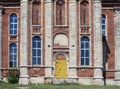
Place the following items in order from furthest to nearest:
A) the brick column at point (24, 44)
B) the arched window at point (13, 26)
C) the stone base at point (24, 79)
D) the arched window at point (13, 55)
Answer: the arched window at point (13, 26) < the arched window at point (13, 55) < the brick column at point (24, 44) < the stone base at point (24, 79)

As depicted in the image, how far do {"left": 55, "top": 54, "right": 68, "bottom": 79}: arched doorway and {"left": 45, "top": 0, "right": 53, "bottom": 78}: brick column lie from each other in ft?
2.54

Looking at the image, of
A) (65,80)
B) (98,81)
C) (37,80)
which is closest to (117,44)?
(98,81)

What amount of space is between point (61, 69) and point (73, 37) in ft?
10.9

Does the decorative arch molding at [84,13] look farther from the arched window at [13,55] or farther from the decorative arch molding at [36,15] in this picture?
the arched window at [13,55]

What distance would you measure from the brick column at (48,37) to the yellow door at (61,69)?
0.78 meters

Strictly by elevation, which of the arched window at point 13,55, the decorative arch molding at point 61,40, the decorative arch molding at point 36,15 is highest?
the decorative arch molding at point 36,15

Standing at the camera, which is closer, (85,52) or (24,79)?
(24,79)

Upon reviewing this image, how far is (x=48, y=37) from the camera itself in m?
57.5

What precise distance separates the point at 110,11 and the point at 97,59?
6.97m

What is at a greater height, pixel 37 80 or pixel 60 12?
pixel 60 12

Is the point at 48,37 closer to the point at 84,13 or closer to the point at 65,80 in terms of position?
the point at 84,13

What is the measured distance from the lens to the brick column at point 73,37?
5700cm

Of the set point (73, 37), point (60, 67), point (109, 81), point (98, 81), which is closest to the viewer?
point (98, 81)

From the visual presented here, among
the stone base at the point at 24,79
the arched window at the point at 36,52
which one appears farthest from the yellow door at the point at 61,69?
the stone base at the point at 24,79
